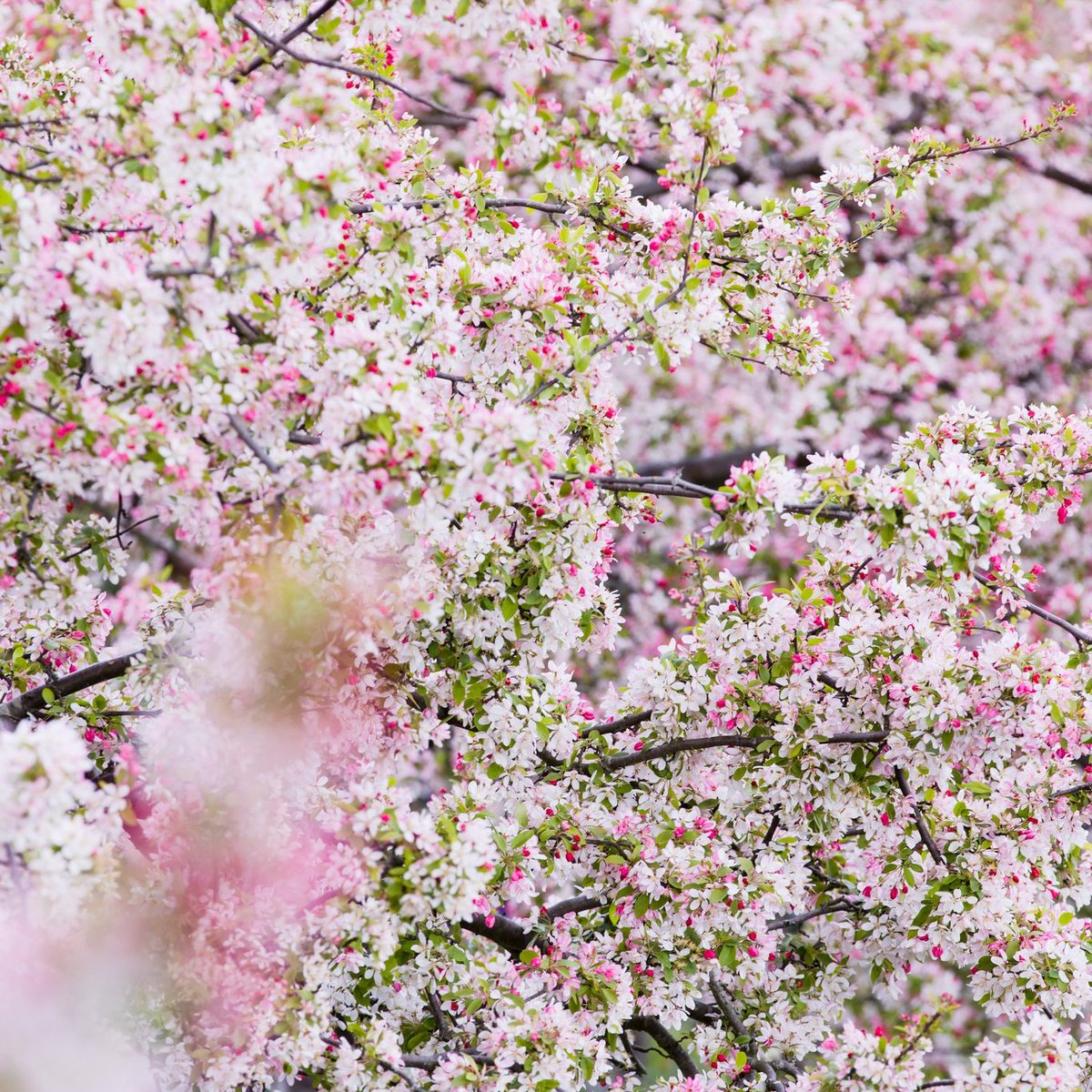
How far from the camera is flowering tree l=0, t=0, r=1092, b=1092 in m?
3.08

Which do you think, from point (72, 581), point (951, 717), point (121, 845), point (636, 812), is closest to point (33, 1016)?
point (121, 845)

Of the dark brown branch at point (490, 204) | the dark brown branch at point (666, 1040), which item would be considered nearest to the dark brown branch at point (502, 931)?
the dark brown branch at point (666, 1040)

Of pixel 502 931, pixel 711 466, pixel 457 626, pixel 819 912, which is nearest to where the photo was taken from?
pixel 457 626

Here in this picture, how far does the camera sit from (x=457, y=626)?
4.10 m

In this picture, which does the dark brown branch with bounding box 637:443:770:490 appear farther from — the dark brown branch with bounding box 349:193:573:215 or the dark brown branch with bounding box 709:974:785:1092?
the dark brown branch with bounding box 709:974:785:1092

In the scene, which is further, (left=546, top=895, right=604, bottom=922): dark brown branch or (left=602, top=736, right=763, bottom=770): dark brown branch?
(left=546, top=895, right=604, bottom=922): dark brown branch

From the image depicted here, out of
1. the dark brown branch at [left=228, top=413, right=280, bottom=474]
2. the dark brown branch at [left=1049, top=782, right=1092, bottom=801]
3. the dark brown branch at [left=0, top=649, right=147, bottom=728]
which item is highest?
the dark brown branch at [left=1049, top=782, right=1092, bottom=801]

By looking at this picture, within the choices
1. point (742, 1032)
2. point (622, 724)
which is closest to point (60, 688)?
point (622, 724)

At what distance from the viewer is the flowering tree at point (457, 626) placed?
308 centimetres

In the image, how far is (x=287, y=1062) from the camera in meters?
3.67

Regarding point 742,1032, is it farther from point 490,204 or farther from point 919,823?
point 490,204

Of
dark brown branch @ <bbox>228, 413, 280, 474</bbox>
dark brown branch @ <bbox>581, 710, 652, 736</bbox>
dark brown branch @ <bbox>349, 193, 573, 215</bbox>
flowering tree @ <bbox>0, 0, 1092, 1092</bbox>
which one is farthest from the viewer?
dark brown branch @ <bbox>581, 710, 652, 736</bbox>

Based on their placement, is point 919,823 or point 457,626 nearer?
point 457,626

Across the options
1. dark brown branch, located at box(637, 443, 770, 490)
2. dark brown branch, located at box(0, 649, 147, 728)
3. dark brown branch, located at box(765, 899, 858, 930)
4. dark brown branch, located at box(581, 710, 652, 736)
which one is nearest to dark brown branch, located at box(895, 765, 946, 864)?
dark brown branch, located at box(765, 899, 858, 930)
